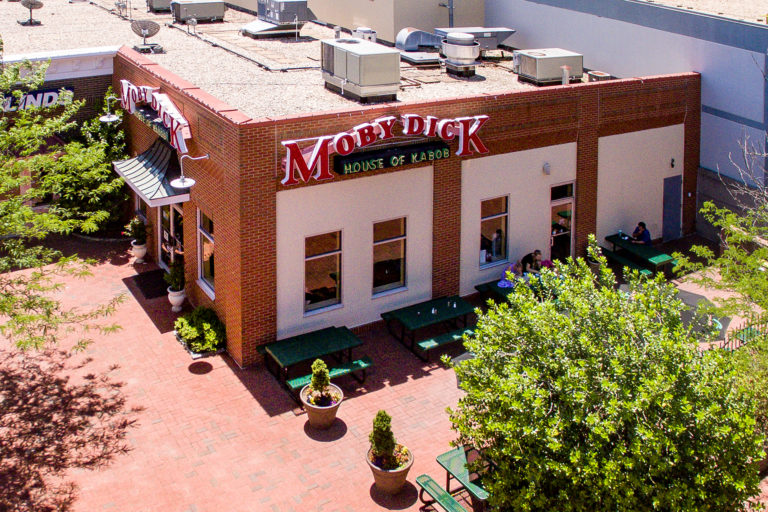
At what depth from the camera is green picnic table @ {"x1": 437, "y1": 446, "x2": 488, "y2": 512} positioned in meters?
14.6

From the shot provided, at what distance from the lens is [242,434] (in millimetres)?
17453

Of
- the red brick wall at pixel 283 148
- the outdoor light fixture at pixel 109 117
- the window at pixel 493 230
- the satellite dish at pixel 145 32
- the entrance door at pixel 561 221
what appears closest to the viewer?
the red brick wall at pixel 283 148

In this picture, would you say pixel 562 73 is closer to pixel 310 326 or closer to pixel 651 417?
pixel 310 326

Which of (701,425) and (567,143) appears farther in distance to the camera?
(567,143)

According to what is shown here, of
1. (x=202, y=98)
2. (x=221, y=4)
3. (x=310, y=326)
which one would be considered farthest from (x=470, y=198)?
(x=221, y=4)

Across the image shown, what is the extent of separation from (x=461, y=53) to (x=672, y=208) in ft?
26.7

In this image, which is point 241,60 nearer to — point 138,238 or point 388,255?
point 138,238

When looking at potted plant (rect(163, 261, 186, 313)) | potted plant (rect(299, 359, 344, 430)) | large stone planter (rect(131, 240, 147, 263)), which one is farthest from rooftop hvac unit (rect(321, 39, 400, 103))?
large stone planter (rect(131, 240, 147, 263))

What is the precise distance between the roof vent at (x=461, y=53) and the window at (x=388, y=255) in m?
6.17

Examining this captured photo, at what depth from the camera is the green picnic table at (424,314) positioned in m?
20.8

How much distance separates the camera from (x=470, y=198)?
73.3 ft

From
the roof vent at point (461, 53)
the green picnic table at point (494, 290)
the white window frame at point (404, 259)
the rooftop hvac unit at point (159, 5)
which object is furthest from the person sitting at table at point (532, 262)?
the rooftop hvac unit at point (159, 5)

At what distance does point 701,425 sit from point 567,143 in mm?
13229

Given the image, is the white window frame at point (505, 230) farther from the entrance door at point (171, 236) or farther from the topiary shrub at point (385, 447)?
the topiary shrub at point (385, 447)
